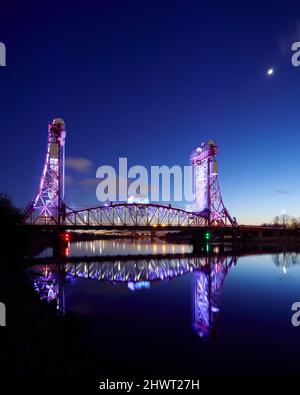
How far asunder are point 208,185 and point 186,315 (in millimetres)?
65362

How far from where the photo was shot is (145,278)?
113 feet

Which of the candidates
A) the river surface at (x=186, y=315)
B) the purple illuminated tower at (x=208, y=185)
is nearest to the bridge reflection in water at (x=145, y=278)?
the river surface at (x=186, y=315)

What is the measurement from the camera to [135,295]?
1014 inches

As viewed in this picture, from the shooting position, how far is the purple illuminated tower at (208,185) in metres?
81.1

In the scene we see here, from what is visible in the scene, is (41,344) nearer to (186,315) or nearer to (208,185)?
(186,315)

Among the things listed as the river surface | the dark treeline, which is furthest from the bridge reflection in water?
the dark treeline

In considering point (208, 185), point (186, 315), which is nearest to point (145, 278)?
point (186, 315)

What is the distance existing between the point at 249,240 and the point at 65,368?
95431mm

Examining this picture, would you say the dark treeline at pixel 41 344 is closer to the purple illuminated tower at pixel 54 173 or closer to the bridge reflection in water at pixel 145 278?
the bridge reflection in water at pixel 145 278

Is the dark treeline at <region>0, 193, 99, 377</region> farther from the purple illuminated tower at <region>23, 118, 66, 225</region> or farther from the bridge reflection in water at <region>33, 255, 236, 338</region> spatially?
the purple illuminated tower at <region>23, 118, 66, 225</region>

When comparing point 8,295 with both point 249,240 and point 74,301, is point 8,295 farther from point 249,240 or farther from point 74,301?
point 249,240

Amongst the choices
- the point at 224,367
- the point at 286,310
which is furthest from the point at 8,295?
the point at 286,310

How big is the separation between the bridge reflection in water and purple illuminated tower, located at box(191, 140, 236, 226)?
37.3 metres

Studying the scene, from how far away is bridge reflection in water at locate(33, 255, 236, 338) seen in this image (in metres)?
19.4
